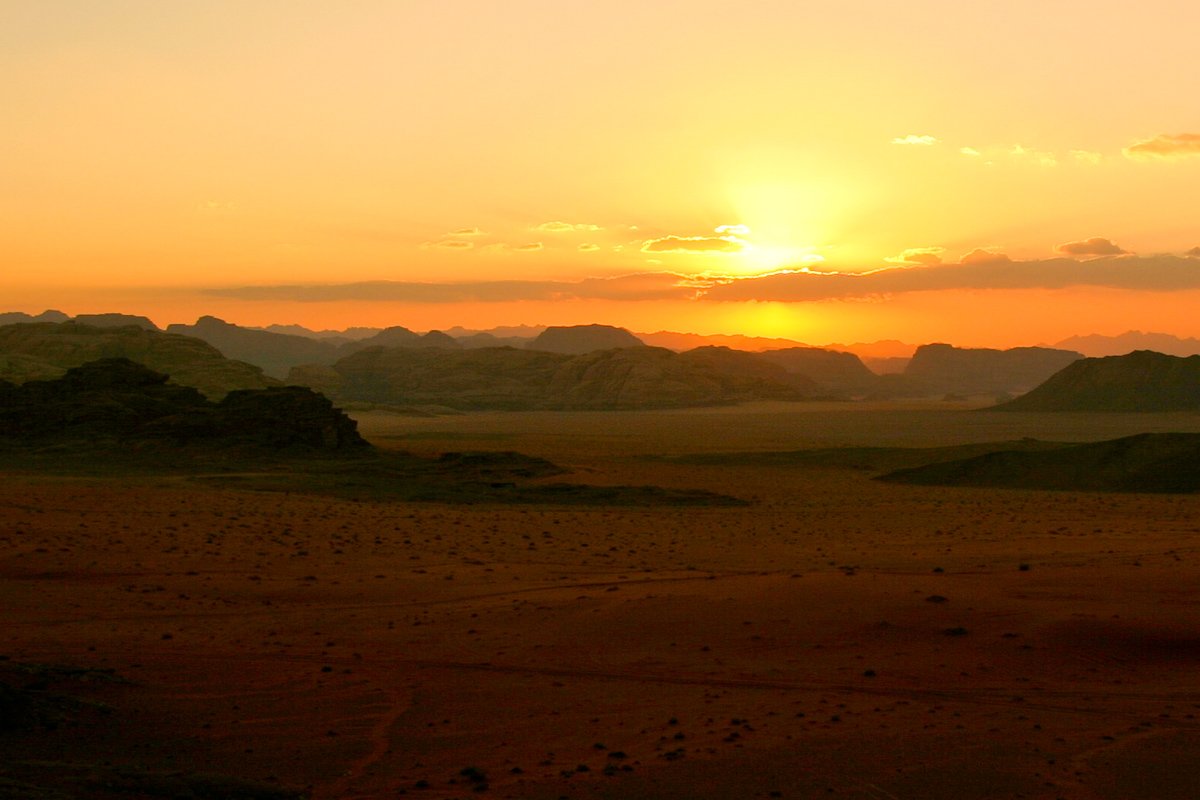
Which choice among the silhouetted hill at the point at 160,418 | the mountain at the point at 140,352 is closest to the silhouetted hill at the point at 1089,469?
the silhouetted hill at the point at 160,418

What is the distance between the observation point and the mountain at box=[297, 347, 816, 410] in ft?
521

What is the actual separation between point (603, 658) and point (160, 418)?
47495 millimetres

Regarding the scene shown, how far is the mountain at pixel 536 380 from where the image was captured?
521ft

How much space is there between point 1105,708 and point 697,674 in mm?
3779

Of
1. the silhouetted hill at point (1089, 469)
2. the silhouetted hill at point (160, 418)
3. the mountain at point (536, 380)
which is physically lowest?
the silhouetted hill at point (1089, 469)

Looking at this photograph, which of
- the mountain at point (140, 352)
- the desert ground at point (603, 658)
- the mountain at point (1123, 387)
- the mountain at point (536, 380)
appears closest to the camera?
the desert ground at point (603, 658)

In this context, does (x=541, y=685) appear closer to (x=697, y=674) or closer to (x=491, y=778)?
(x=697, y=674)

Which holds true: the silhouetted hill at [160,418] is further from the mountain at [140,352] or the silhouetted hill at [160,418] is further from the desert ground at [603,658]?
the mountain at [140,352]

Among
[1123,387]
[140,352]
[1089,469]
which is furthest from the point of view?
[1123,387]

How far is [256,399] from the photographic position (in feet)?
177

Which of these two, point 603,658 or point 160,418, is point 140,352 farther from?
point 603,658

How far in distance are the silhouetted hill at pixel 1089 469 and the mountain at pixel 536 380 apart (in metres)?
112

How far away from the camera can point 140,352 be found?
10200 centimetres

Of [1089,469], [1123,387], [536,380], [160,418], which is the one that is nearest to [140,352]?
[160,418]
